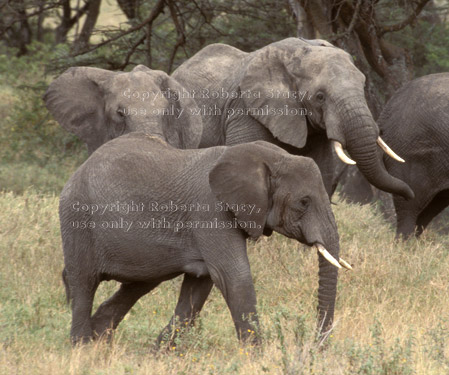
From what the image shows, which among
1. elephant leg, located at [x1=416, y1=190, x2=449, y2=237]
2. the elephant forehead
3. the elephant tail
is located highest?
the elephant forehead

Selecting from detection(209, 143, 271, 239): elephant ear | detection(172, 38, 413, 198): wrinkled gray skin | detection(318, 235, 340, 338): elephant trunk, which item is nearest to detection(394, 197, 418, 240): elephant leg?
detection(172, 38, 413, 198): wrinkled gray skin

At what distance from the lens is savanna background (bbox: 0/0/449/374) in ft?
16.6

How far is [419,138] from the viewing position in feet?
27.3

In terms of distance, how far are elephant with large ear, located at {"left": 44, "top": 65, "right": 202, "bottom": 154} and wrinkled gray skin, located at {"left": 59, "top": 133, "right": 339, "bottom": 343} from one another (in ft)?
3.46

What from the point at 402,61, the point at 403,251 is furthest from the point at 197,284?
the point at 402,61

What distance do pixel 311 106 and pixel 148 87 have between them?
122 cm

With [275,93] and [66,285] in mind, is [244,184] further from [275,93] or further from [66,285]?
[275,93]

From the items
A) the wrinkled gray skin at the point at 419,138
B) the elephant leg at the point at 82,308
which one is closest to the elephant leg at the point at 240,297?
the elephant leg at the point at 82,308

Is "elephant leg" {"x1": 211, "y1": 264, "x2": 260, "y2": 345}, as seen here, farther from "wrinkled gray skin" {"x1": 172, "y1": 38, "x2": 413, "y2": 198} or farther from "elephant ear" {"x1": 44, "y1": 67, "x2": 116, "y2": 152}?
"elephant ear" {"x1": 44, "y1": 67, "x2": 116, "y2": 152}

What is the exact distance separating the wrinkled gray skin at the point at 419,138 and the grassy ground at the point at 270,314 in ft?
1.33

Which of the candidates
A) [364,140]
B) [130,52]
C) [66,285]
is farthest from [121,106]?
[130,52]

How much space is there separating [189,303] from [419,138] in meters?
3.37

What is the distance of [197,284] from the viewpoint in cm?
577

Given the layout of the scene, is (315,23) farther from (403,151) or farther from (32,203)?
(32,203)
